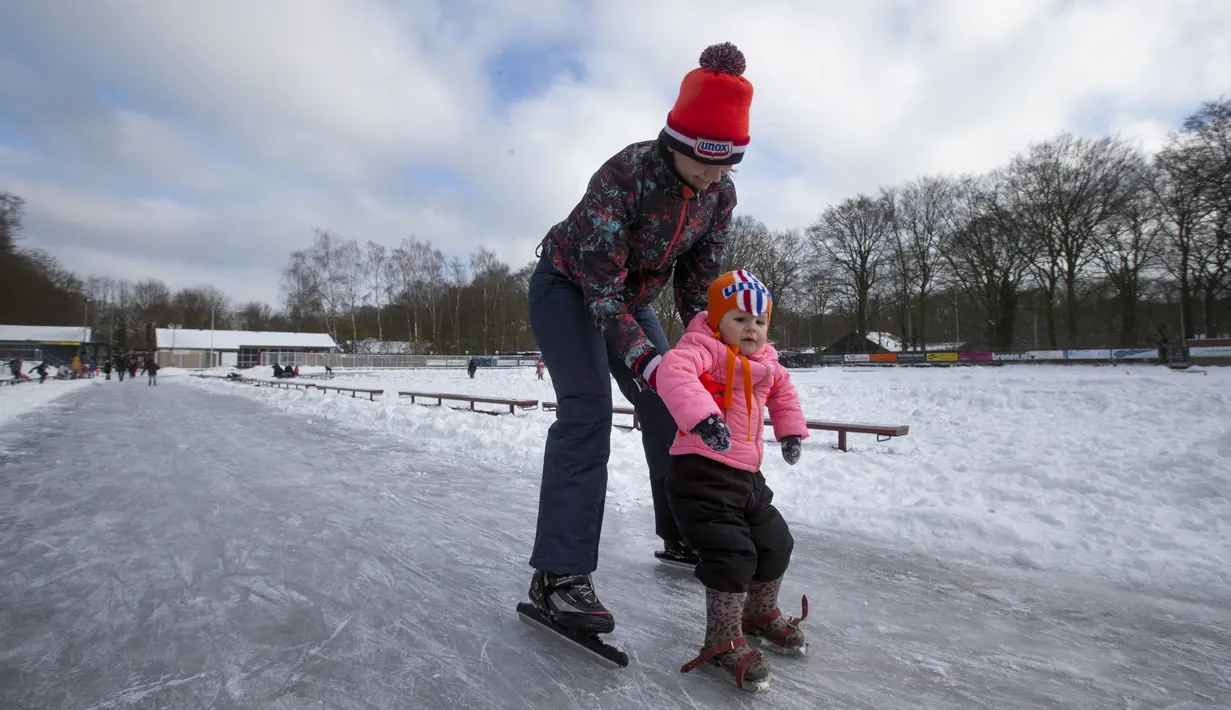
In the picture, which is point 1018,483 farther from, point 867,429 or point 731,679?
point 731,679

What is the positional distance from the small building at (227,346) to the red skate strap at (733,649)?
63.8m

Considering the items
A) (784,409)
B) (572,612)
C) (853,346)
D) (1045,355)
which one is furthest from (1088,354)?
(572,612)

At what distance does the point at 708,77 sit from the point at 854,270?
46.6 m

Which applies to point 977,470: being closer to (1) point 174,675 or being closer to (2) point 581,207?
(2) point 581,207

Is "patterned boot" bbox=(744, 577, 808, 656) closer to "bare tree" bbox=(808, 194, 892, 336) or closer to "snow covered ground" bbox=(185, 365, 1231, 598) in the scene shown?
"snow covered ground" bbox=(185, 365, 1231, 598)

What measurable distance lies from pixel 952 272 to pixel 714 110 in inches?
1813

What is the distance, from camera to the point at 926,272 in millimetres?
42844

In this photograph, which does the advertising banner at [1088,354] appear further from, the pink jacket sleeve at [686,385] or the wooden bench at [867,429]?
the pink jacket sleeve at [686,385]

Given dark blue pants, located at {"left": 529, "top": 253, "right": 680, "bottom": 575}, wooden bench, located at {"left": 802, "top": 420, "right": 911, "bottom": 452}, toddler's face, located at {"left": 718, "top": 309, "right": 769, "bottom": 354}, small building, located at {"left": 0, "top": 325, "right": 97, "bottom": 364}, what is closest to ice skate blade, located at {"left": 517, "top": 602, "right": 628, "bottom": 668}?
dark blue pants, located at {"left": 529, "top": 253, "right": 680, "bottom": 575}

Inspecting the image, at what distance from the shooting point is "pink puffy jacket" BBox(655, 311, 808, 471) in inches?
67.7

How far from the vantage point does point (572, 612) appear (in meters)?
1.88

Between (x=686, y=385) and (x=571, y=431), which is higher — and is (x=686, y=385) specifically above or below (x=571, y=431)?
above

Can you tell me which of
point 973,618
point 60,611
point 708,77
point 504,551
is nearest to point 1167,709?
point 973,618

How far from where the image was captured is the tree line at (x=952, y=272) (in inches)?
1244
